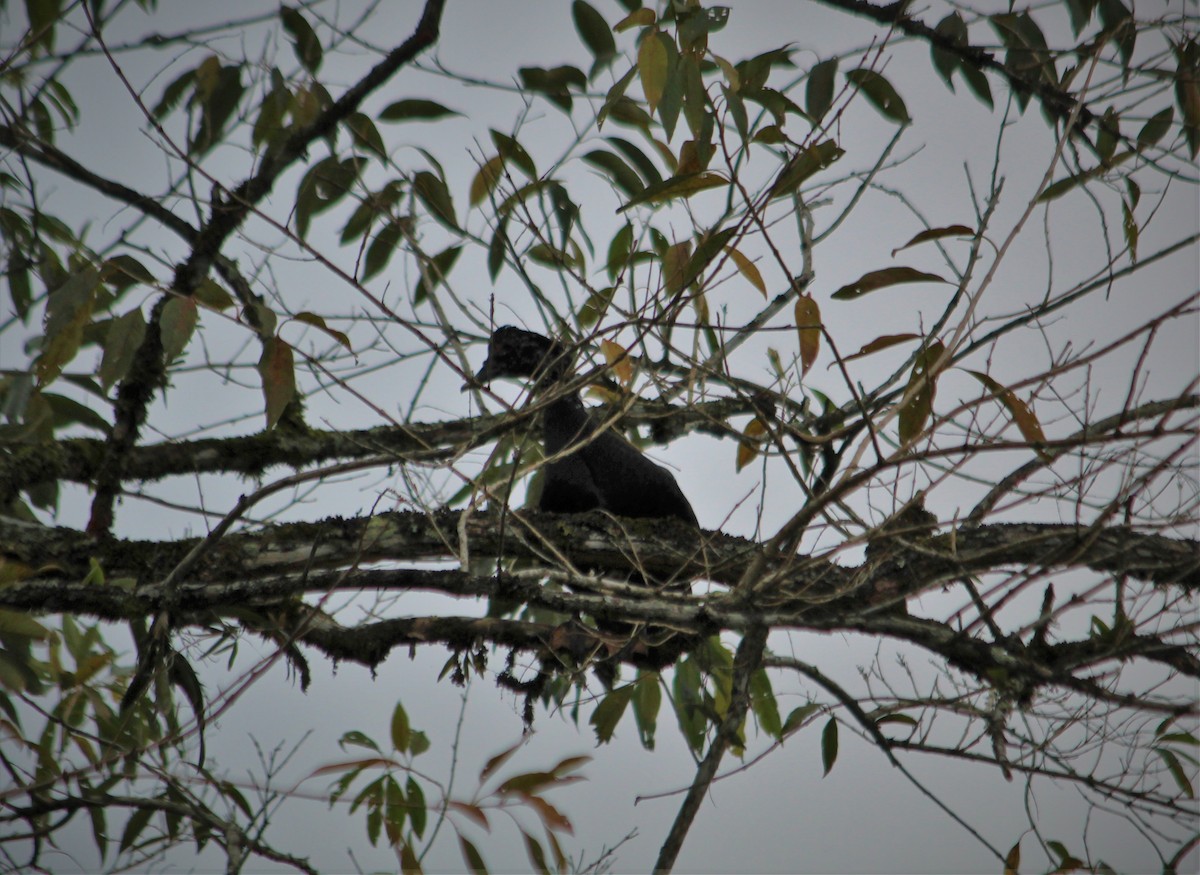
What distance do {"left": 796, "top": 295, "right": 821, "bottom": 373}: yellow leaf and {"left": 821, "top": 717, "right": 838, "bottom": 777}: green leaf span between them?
3.15ft

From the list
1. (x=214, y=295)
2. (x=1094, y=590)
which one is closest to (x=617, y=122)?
(x=214, y=295)

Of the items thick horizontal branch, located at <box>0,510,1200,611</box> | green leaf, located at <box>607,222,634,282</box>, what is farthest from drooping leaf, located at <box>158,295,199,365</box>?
green leaf, located at <box>607,222,634,282</box>

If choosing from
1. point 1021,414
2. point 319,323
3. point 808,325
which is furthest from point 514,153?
point 1021,414

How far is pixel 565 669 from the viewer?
8.11ft

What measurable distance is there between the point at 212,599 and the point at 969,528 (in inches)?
75.6

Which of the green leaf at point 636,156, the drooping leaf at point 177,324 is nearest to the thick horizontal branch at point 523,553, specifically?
the drooping leaf at point 177,324

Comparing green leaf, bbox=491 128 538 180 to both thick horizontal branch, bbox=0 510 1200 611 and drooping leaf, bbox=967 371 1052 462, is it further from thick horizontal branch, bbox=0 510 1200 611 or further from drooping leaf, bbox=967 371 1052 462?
drooping leaf, bbox=967 371 1052 462

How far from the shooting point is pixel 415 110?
2.51 meters

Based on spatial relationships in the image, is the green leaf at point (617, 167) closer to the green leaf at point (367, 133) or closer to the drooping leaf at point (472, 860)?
the green leaf at point (367, 133)

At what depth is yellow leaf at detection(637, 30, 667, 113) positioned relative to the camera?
1846mm

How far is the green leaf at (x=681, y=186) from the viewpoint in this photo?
67.7 inches

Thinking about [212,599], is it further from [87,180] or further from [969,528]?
[969,528]

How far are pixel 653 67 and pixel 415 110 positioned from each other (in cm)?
90

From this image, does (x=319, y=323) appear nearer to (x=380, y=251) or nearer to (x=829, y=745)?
(x=380, y=251)
